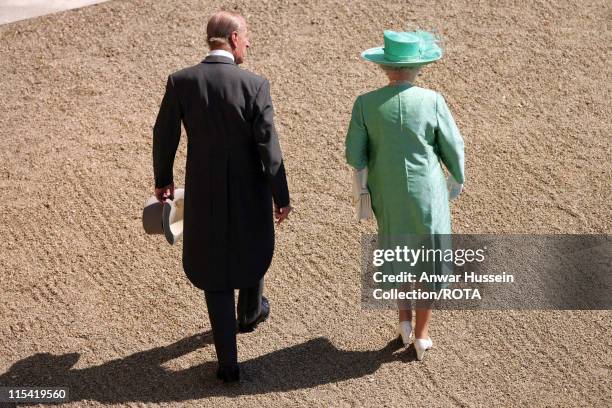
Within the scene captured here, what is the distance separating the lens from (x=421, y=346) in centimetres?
554

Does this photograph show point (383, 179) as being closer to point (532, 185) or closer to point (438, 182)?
point (438, 182)

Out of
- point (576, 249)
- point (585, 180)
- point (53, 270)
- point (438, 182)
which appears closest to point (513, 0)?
point (585, 180)

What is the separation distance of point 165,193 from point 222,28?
2.95 ft

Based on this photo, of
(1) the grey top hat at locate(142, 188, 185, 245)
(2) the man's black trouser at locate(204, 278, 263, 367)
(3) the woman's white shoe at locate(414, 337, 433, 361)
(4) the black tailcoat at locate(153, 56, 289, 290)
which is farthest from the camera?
(3) the woman's white shoe at locate(414, 337, 433, 361)

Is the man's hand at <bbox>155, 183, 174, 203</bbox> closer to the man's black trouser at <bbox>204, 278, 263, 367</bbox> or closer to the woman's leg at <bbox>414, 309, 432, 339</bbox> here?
the man's black trouser at <bbox>204, 278, 263, 367</bbox>

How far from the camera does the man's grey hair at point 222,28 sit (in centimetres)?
505

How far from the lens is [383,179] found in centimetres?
529

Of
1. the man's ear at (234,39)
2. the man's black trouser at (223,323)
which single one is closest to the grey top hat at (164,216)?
the man's black trouser at (223,323)

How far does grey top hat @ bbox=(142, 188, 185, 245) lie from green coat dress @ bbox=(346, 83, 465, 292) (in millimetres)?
954

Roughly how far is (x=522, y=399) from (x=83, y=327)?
2.39 metres

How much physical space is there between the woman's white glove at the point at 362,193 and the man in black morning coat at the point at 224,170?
0.40 m
